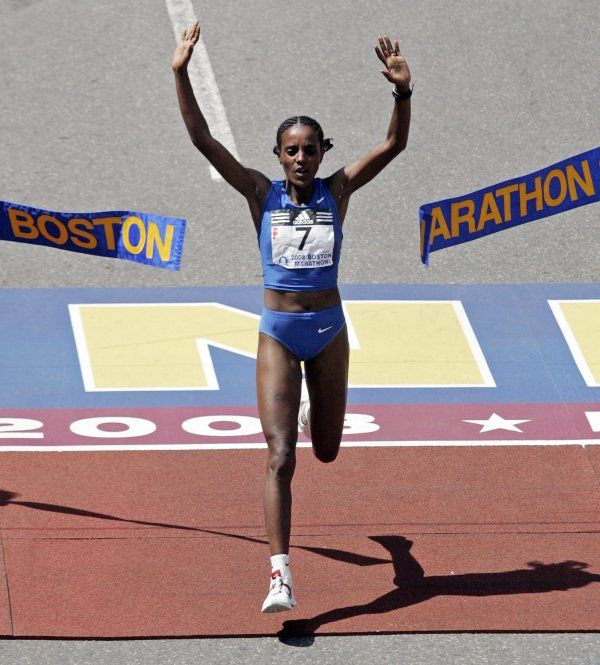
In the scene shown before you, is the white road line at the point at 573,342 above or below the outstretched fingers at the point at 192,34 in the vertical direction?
below

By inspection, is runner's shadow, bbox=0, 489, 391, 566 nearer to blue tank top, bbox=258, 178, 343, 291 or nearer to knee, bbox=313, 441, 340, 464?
knee, bbox=313, 441, 340, 464

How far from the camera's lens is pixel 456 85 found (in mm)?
15703

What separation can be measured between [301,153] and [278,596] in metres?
2.27

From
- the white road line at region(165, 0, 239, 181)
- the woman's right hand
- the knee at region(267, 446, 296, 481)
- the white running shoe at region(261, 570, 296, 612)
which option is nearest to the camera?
the white running shoe at region(261, 570, 296, 612)

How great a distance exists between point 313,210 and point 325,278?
37 cm

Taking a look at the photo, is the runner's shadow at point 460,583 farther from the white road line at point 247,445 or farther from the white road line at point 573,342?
the white road line at point 573,342

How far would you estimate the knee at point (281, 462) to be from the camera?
7039mm

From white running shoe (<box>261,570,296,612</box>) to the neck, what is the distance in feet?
6.41

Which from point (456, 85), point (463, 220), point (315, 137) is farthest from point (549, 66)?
point (315, 137)

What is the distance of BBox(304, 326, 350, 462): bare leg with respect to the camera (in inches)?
294

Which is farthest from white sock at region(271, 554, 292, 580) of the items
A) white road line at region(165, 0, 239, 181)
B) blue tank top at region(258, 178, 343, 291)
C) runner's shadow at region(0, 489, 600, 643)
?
white road line at region(165, 0, 239, 181)

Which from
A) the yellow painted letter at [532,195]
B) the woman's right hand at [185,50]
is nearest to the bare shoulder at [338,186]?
the woman's right hand at [185,50]

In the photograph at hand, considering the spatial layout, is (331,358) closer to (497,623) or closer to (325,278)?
(325,278)

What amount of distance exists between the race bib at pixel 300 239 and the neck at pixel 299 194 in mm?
71
